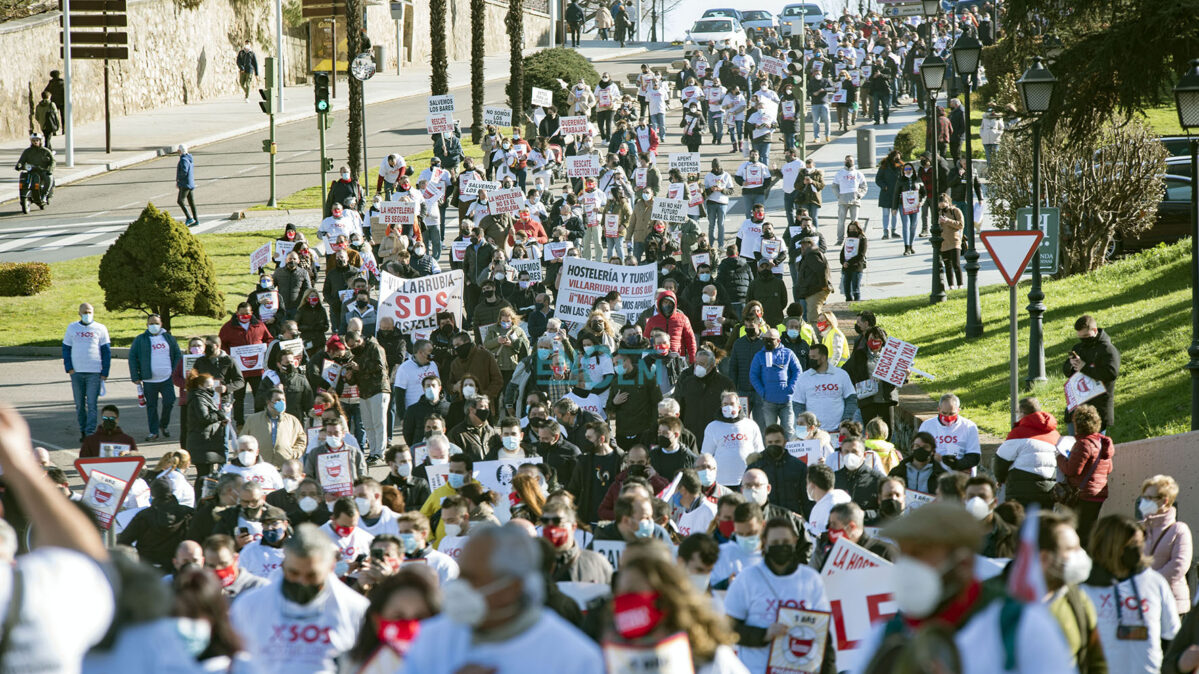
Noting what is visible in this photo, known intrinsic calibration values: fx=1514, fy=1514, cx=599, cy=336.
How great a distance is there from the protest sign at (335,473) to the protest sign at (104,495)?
1.94 metres

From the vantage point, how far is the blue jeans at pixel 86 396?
746 inches

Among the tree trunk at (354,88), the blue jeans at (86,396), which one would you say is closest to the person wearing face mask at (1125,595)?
the blue jeans at (86,396)

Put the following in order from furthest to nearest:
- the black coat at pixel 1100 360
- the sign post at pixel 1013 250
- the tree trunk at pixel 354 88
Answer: the tree trunk at pixel 354 88
the sign post at pixel 1013 250
the black coat at pixel 1100 360

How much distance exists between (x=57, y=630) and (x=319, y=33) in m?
57.1

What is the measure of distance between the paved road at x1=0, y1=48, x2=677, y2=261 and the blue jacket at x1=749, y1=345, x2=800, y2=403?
61.8ft

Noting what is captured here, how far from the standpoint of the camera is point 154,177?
40.3 metres

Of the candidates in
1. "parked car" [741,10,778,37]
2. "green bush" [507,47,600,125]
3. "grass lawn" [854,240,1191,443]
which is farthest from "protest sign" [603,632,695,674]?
"parked car" [741,10,778,37]

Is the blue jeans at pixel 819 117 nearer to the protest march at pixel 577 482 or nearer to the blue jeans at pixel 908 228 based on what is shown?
the protest march at pixel 577 482

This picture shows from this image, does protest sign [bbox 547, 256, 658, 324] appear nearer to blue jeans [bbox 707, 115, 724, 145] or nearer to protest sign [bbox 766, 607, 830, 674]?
protest sign [bbox 766, 607, 830, 674]

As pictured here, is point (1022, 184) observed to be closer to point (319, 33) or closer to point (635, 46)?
point (319, 33)

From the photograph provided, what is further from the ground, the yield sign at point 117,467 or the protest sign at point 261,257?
the protest sign at point 261,257

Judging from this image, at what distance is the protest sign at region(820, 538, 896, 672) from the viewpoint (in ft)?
27.9

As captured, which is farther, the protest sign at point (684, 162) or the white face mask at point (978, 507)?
the protest sign at point (684, 162)

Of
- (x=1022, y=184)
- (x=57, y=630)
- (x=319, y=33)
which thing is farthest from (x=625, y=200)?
(x=319, y=33)
